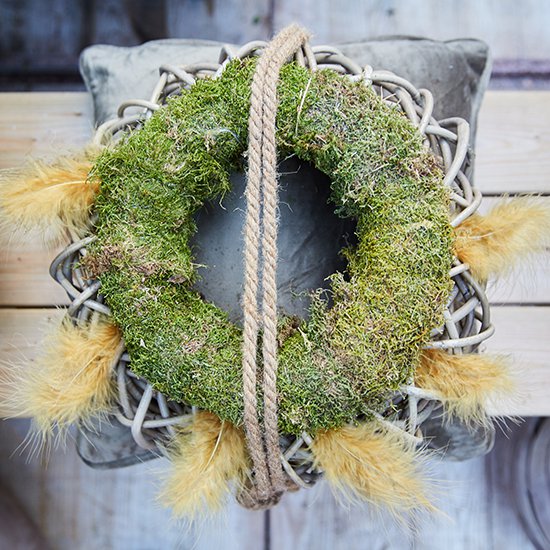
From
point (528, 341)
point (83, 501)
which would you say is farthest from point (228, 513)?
point (528, 341)

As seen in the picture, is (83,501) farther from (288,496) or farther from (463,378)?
(463,378)

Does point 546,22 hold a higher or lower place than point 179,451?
higher

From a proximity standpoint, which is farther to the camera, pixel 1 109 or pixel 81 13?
pixel 81 13

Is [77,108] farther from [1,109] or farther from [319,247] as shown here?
[319,247]

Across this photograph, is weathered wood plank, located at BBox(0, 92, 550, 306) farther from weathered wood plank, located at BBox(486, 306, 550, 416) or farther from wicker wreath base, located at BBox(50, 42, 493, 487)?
wicker wreath base, located at BBox(50, 42, 493, 487)

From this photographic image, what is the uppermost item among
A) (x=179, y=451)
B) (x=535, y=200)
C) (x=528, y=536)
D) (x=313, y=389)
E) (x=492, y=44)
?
(x=492, y=44)

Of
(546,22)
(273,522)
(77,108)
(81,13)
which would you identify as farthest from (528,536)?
(81,13)

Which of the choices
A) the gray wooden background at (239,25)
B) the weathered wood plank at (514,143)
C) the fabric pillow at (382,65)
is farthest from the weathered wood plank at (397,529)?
the gray wooden background at (239,25)
